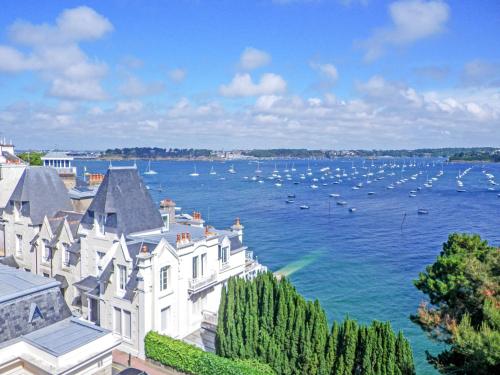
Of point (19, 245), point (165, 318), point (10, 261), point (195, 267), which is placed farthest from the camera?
point (19, 245)

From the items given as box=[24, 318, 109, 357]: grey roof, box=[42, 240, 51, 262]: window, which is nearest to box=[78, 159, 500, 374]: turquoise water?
box=[24, 318, 109, 357]: grey roof

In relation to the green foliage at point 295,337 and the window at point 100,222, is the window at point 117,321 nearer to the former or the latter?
the window at point 100,222

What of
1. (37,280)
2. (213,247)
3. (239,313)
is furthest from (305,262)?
(37,280)

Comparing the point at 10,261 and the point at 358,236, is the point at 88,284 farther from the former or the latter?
the point at 358,236

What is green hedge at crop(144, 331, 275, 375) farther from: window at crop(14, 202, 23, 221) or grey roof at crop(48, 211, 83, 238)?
window at crop(14, 202, 23, 221)

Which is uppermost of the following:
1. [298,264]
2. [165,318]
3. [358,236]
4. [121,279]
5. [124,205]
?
[124,205]

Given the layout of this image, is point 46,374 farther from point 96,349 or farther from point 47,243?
point 47,243

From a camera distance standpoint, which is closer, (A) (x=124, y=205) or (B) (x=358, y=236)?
(A) (x=124, y=205)

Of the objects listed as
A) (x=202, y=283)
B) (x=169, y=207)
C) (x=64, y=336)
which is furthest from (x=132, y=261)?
(x=169, y=207)

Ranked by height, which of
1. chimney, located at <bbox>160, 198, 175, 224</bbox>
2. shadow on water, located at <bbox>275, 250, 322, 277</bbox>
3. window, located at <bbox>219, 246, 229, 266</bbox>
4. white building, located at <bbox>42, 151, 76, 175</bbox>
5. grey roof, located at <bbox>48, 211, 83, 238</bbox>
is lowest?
shadow on water, located at <bbox>275, 250, 322, 277</bbox>
